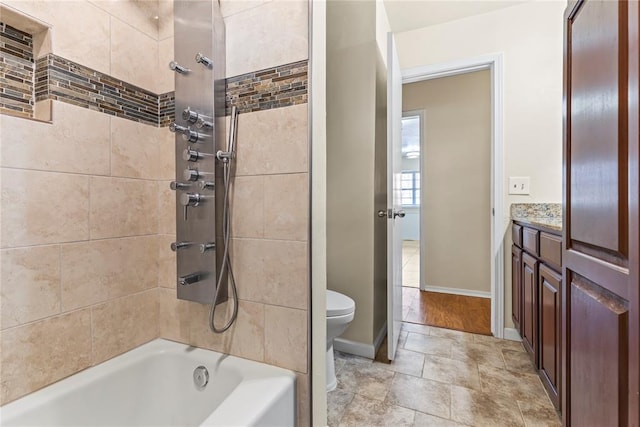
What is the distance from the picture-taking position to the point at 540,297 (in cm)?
159

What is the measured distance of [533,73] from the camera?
220cm

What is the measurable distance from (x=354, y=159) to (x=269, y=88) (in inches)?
41.6

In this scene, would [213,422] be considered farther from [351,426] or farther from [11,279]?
[351,426]

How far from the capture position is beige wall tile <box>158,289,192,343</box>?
1.28m

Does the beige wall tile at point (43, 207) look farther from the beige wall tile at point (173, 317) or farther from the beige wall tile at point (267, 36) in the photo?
the beige wall tile at point (267, 36)

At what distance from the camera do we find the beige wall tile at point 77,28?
3.15 ft

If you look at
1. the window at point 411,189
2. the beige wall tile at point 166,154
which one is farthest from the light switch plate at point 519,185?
the window at point 411,189

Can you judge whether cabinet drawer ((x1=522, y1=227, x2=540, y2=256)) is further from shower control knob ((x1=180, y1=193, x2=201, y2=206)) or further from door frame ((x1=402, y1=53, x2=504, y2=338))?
shower control knob ((x1=180, y1=193, x2=201, y2=206))

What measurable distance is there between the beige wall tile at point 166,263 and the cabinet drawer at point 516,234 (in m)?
2.08

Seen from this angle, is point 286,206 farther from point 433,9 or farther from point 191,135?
point 433,9

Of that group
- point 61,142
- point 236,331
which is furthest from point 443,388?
point 61,142

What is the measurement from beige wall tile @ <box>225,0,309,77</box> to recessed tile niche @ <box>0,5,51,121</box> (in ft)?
1.93

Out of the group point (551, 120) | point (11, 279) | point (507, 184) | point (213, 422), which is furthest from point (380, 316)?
point (11, 279)

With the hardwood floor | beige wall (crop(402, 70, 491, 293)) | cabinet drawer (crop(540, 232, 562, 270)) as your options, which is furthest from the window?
cabinet drawer (crop(540, 232, 562, 270))
